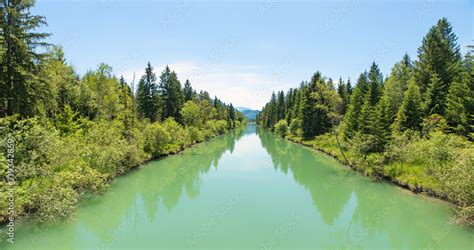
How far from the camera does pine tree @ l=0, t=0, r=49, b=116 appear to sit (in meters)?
18.3

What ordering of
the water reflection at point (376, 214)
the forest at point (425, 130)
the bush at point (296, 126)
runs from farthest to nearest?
the bush at point (296, 126), the forest at point (425, 130), the water reflection at point (376, 214)

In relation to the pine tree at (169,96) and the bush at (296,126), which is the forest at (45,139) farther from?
the bush at (296,126)

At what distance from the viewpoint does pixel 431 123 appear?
2609 cm

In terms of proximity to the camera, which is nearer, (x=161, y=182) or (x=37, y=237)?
(x=37, y=237)

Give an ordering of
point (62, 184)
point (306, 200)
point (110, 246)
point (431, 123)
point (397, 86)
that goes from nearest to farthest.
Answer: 1. point (110, 246)
2. point (62, 184)
3. point (306, 200)
4. point (431, 123)
5. point (397, 86)

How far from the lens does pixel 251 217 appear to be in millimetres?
15789

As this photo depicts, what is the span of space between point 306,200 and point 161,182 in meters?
11.6

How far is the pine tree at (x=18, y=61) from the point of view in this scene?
1831 centimetres

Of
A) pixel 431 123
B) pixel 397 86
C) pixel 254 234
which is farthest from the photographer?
pixel 397 86

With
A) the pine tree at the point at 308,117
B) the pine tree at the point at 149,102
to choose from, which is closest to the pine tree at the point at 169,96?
the pine tree at the point at 149,102

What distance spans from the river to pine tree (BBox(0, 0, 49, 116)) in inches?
301

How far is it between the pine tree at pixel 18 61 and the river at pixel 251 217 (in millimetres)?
7656

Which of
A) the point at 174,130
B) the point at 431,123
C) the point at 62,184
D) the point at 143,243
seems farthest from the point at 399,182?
the point at 174,130

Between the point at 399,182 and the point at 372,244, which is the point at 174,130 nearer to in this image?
the point at 399,182
